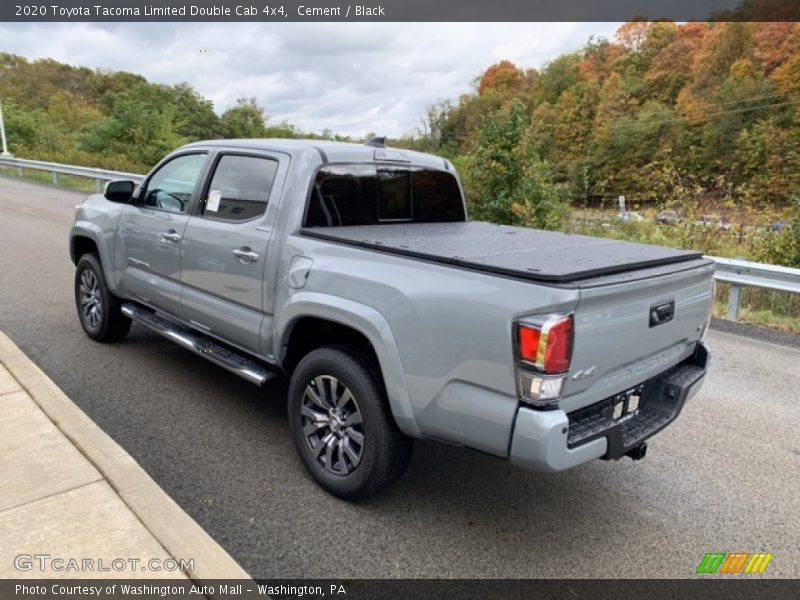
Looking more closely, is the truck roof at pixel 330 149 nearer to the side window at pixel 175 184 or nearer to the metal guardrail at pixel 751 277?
the side window at pixel 175 184

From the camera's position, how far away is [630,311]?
2.54 metres

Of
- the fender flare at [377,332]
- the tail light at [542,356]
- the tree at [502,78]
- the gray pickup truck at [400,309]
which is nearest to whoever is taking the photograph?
the tail light at [542,356]

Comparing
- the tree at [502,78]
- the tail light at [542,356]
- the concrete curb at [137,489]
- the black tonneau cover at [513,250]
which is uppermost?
the tree at [502,78]

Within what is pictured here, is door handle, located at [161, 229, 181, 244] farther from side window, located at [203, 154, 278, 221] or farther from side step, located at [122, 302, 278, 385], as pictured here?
side step, located at [122, 302, 278, 385]

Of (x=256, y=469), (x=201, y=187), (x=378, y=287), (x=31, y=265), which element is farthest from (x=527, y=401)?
(x=31, y=265)

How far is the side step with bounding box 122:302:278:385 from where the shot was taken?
3.47 meters

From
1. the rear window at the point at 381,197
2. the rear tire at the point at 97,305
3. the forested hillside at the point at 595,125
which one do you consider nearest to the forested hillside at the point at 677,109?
the forested hillside at the point at 595,125

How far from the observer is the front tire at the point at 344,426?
9.10 feet

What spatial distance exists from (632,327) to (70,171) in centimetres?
2074

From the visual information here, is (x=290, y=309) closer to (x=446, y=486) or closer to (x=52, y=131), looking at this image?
(x=446, y=486)

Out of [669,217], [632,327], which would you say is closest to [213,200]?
[632,327]

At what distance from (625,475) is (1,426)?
379 centimetres

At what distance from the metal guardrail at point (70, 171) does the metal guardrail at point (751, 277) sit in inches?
498

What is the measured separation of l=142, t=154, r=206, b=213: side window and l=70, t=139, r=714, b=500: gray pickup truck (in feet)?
0.07
